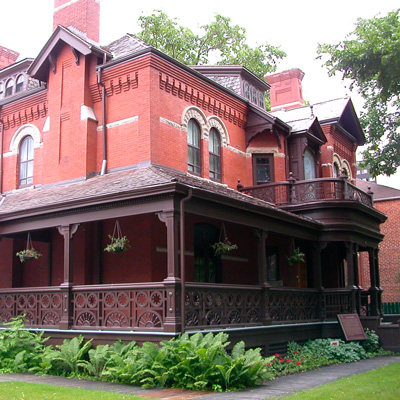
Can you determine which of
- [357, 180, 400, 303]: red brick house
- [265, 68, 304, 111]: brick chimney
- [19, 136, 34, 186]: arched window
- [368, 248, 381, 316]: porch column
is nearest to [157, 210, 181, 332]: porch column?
[19, 136, 34, 186]: arched window

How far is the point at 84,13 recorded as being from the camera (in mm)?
18844

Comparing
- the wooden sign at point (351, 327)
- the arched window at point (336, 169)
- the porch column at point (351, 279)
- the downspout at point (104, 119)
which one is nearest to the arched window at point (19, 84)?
the downspout at point (104, 119)

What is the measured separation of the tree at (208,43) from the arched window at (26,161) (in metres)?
19.0

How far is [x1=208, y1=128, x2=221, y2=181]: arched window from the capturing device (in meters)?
18.2

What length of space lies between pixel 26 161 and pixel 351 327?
12.1 meters

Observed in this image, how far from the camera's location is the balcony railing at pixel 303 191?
1794 cm

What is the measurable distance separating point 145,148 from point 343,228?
6.86m

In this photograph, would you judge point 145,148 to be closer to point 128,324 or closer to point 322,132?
point 128,324

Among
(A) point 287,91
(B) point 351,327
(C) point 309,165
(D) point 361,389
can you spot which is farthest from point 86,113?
(A) point 287,91

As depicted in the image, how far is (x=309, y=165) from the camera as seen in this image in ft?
71.9

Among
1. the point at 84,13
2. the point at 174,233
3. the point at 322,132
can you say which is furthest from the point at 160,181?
the point at 322,132

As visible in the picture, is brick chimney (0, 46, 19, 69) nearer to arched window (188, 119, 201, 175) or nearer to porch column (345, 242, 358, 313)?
arched window (188, 119, 201, 175)

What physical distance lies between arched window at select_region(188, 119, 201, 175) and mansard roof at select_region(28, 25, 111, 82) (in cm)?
342

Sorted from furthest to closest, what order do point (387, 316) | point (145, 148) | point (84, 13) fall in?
1. point (387, 316)
2. point (84, 13)
3. point (145, 148)
